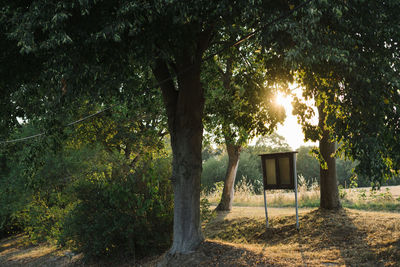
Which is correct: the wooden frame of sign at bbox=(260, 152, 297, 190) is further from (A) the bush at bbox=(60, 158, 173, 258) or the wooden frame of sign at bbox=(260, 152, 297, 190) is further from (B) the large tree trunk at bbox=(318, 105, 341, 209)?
(A) the bush at bbox=(60, 158, 173, 258)

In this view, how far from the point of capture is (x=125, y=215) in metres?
9.04

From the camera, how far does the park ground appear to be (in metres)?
7.07

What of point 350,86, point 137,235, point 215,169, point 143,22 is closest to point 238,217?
point 137,235

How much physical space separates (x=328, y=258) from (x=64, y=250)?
8922 millimetres

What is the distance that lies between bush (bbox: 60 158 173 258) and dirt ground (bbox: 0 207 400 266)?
0.52m

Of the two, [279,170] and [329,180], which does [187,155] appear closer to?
[279,170]

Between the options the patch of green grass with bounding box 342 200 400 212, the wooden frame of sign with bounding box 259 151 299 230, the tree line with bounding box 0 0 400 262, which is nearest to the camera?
the tree line with bounding box 0 0 400 262

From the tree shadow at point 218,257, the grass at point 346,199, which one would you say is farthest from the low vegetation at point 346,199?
the tree shadow at point 218,257

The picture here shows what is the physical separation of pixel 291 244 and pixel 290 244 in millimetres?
26

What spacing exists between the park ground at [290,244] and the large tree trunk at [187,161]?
0.41m

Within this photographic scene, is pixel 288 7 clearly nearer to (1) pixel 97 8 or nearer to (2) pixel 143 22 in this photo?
(2) pixel 143 22

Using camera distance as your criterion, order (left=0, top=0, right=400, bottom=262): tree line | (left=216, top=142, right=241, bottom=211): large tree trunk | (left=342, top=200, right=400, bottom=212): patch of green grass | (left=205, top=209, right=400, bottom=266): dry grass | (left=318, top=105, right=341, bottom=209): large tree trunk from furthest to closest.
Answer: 1. (left=216, top=142, right=241, bottom=211): large tree trunk
2. (left=342, top=200, right=400, bottom=212): patch of green grass
3. (left=318, top=105, right=341, bottom=209): large tree trunk
4. (left=205, top=209, right=400, bottom=266): dry grass
5. (left=0, top=0, right=400, bottom=262): tree line

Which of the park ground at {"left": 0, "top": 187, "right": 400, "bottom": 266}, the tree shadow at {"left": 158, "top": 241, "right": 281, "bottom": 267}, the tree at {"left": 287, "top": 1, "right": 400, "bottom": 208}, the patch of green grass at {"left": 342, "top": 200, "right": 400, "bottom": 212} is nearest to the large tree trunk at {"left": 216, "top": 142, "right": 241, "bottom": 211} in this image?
the park ground at {"left": 0, "top": 187, "right": 400, "bottom": 266}

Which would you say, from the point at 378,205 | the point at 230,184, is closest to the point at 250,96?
the point at 230,184
